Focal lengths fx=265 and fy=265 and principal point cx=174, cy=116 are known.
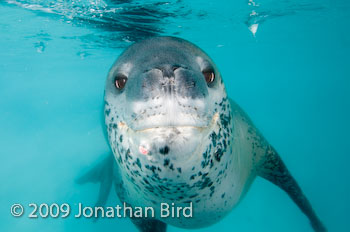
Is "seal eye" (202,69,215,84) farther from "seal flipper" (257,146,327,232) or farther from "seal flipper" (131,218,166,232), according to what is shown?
"seal flipper" (131,218,166,232)

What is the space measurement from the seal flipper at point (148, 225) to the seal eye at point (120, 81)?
1935 mm

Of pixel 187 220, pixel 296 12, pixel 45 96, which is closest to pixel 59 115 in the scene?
pixel 45 96

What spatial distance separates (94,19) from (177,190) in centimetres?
809

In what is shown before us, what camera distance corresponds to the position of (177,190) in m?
1.77

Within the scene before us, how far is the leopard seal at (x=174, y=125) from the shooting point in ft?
4.38

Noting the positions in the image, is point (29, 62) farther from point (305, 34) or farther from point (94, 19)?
point (305, 34)

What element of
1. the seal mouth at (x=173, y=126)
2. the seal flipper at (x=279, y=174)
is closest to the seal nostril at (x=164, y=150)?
the seal mouth at (x=173, y=126)

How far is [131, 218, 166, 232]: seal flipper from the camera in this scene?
313 cm

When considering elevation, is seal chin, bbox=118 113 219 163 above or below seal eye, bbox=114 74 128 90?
below

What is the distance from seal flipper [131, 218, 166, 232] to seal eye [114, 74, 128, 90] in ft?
6.35

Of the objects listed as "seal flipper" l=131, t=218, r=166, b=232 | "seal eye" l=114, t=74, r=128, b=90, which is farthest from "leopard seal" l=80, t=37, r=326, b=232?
"seal flipper" l=131, t=218, r=166, b=232

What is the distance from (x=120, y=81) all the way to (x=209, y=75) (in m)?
0.57

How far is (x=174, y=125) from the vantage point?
1351 mm

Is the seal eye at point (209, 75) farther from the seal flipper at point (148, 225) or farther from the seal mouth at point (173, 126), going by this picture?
the seal flipper at point (148, 225)
